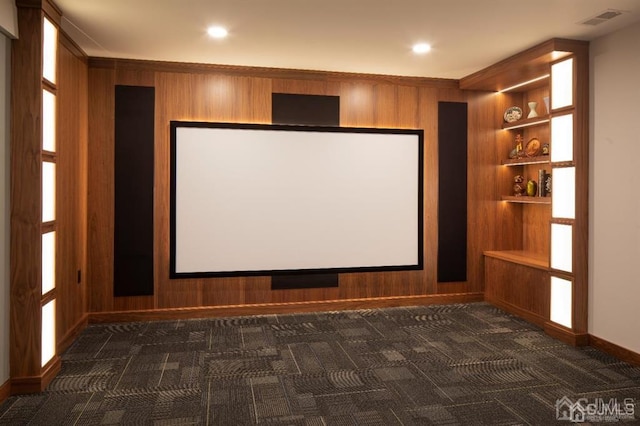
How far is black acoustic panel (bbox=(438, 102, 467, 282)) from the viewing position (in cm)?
552

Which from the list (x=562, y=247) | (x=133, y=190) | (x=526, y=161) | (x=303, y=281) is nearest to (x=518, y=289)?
(x=562, y=247)

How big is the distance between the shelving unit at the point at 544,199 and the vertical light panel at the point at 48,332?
13.2 feet

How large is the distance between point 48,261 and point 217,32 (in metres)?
2.14

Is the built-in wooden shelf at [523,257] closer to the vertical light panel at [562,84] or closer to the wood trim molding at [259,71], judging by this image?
the vertical light panel at [562,84]

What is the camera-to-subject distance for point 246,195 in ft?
16.5

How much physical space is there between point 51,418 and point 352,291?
316 centimetres

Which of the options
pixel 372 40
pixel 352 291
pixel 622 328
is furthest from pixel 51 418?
pixel 622 328

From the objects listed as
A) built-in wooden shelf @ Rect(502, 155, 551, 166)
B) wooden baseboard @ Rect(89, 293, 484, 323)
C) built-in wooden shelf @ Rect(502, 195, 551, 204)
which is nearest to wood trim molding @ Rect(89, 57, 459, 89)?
built-in wooden shelf @ Rect(502, 155, 551, 166)

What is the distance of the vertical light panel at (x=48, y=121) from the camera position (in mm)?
3318

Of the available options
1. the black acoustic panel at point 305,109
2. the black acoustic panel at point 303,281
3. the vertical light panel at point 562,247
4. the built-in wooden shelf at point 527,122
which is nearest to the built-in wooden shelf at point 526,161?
the built-in wooden shelf at point 527,122

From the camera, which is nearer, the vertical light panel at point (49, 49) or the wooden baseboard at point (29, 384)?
the wooden baseboard at point (29, 384)

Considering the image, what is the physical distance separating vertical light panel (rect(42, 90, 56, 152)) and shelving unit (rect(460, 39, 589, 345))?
3.86 m

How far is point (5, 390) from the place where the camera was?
301 centimetres

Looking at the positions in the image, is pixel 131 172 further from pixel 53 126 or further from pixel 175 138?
pixel 53 126
